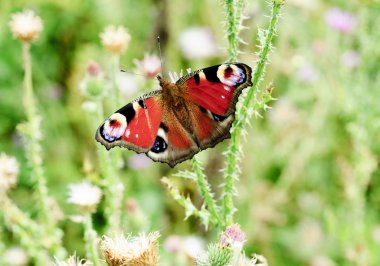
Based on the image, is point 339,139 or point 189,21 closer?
point 339,139

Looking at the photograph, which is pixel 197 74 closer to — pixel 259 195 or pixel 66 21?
pixel 259 195

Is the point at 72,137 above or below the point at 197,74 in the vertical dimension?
below

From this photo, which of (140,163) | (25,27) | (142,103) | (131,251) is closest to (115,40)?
(25,27)

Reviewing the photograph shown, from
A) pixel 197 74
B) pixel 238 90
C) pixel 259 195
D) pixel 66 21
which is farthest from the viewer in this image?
pixel 66 21

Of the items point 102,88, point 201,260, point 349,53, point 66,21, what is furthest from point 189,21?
point 201,260

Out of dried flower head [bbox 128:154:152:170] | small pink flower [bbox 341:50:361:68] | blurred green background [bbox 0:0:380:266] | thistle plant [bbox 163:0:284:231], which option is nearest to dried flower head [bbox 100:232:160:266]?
thistle plant [bbox 163:0:284:231]

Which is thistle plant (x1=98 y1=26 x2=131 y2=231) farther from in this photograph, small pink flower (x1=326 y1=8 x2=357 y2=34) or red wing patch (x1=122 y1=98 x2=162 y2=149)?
small pink flower (x1=326 y1=8 x2=357 y2=34)

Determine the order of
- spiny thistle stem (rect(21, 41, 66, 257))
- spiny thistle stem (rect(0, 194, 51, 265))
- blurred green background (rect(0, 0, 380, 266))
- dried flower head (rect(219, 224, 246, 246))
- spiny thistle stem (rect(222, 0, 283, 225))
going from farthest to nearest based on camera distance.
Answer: blurred green background (rect(0, 0, 380, 266)) → spiny thistle stem (rect(21, 41, 66, 257)) → spiny thistle stem (rect(0, 194, 51, 265)) → spiny thistle stem (rect(222, 0, 283, 225)) → dried flower head (rect(219, 224, 246, 246))
